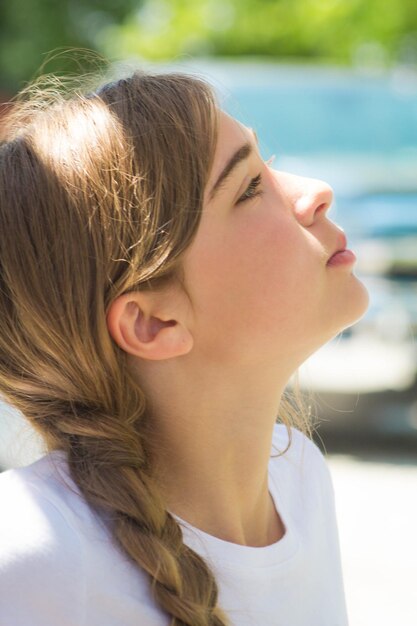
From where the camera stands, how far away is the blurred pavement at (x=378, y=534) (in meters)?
4.24

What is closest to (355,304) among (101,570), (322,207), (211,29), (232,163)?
(322,207)

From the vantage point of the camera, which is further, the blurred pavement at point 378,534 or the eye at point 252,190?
the blurred pavement at point 378,534

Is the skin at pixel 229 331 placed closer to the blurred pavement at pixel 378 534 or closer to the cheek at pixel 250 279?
the cheek at pixel 250 279

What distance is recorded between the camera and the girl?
5.27ft

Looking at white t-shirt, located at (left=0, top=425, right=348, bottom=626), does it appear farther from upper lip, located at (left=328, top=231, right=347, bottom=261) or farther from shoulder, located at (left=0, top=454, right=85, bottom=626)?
upper lip, located at (left=328, top=231, right=347, bottom=261)

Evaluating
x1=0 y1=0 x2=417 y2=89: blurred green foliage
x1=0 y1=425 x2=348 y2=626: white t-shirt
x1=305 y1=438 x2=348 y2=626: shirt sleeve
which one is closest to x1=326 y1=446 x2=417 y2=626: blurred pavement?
x1=305 y1=438 x2=348 y2=626: shirt sleeve

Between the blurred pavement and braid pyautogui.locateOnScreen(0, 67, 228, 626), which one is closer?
braid pyautogui.locateOnScreen(0, 67, 228, 626)

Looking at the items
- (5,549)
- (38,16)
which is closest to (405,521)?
(5,549)

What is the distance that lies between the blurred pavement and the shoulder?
2775 millimetres

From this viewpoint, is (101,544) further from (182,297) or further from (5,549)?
(182,297)

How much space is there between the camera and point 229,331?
1783 mm

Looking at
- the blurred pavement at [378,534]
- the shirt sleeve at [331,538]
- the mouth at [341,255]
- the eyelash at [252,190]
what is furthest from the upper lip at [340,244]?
the blurred pavement at [378,534]

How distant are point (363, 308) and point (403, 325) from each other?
16.5 feet

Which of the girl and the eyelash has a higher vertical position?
the eyelash
